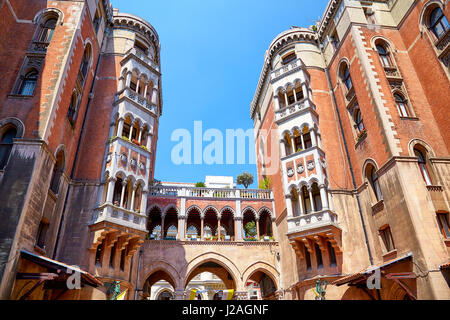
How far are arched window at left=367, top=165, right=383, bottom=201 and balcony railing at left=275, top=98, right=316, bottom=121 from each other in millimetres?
7525

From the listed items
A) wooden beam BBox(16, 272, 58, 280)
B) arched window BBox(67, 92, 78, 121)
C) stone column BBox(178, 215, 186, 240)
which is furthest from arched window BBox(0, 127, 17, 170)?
stone column BBox(178, 215, 186, 240)

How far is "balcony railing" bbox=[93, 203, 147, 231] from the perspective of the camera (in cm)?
2038

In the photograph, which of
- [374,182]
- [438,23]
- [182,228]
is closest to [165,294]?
[182,228]

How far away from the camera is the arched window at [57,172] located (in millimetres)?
19703

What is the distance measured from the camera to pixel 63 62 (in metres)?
19.5

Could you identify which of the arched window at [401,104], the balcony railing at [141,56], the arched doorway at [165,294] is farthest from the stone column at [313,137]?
the arched doorway at [165,294]

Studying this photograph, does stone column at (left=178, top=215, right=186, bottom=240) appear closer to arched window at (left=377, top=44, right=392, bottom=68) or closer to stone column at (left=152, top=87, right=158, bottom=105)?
stone column at (left=152, top=87, right=158, bottom=105)

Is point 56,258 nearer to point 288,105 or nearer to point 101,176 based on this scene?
point 101,176

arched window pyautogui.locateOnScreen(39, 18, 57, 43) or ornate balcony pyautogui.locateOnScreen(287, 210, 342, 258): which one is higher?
arched window pyautogui.locateOnScreen(39, 18, 57, 43)

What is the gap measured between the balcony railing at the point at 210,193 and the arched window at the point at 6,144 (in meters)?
12.6

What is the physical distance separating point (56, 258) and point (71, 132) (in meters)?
8.58

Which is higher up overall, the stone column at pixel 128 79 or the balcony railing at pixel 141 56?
the balcony railing at pixel 141 56

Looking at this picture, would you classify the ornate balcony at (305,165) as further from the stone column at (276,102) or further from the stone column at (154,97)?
the stone column at (154,97)

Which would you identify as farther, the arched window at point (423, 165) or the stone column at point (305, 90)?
the stone column at point (305, 90)
